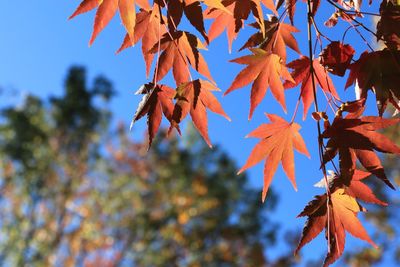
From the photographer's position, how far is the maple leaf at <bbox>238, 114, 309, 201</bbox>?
0.84 m

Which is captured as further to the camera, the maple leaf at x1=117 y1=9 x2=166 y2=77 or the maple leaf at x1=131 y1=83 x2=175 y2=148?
the maple leaf at x1=117 y1=9 x2=166 y2=77

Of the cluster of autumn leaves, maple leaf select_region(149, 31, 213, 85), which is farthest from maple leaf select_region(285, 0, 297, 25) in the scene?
maple leaf select_region(149, 31, 213, 85)

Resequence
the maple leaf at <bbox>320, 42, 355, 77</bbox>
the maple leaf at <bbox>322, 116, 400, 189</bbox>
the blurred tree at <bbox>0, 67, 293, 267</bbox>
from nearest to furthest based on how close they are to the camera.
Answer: the maple leaf at <bbox>322, 116, 400, 189</bbox>
the maple leaf at <bbox>320, 42, 355, 77</bbox>
the blurred tree at <bbox>0, 67, 293, 267</bbox>

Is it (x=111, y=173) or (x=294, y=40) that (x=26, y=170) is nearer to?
(x=111, y=173)

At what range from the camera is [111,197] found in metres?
12.3

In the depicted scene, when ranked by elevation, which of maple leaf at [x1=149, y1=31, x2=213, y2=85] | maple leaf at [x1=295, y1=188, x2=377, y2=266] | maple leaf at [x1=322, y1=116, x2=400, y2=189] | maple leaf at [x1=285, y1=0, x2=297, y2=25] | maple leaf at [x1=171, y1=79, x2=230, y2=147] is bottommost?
maple leaf at [x1=295, y1=188, x2=377, y2=266]

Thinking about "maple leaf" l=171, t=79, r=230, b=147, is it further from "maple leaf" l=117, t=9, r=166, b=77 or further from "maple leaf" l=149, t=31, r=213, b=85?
"maple leaf" l=117, t=9, r=166, b=77

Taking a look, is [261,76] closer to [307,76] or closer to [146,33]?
[307,76]

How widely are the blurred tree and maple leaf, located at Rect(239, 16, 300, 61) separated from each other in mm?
11295

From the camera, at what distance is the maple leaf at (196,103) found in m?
0.84

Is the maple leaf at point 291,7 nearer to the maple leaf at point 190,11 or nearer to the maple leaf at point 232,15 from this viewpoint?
the maple leaf at point 232,15

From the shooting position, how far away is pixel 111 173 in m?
12.7

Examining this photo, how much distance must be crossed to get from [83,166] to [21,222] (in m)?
2.26

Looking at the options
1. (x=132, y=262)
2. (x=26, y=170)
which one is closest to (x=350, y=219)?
(x=132, y=262)
